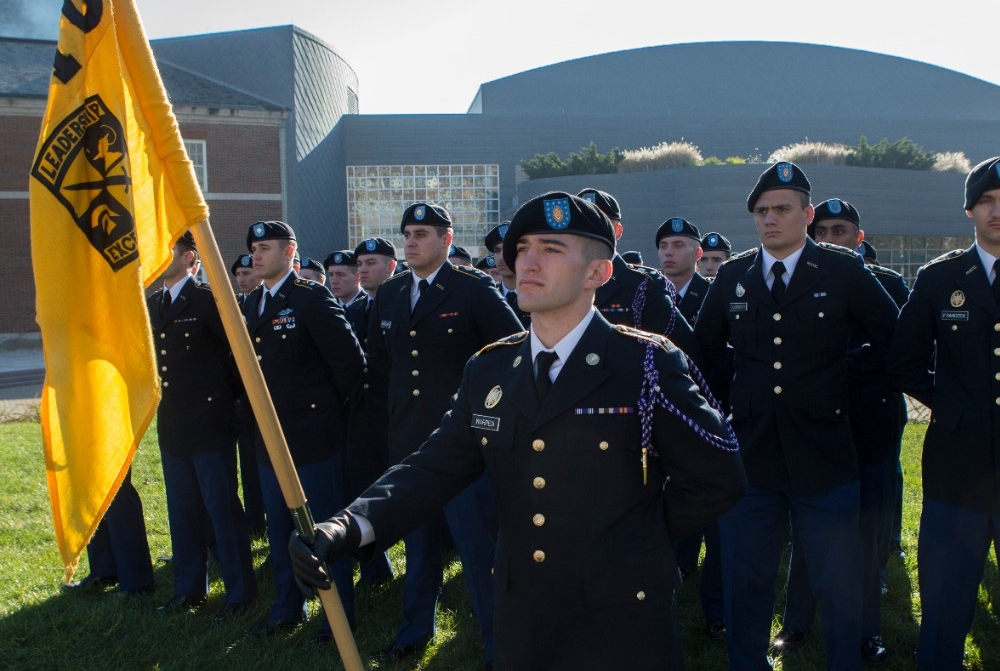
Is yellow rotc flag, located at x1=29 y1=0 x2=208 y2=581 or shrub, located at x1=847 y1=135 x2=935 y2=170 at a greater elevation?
shrub, located at x1=847 y1=135 x2=935 y2=170

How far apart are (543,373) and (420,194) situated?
38417mm

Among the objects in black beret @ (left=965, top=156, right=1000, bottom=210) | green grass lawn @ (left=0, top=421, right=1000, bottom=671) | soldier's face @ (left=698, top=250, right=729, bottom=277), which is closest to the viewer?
black beret @ (left=965, top=156, right=1000, bottom=210)

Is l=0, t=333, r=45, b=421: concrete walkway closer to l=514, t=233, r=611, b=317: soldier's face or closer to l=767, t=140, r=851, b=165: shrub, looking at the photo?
l=514, t=233, r=611, b=317: soldier's face

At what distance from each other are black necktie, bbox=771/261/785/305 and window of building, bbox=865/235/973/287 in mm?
30425

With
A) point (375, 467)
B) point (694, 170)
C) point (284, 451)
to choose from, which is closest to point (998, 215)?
point (284, 451)

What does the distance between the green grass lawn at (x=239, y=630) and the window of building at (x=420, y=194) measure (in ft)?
110

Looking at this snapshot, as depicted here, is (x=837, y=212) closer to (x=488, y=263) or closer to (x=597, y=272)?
(x=597, y=272)

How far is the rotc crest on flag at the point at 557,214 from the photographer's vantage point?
2590 millimetres

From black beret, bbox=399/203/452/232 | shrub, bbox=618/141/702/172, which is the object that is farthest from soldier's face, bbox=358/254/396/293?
shrub, bbox=618/141/702/172

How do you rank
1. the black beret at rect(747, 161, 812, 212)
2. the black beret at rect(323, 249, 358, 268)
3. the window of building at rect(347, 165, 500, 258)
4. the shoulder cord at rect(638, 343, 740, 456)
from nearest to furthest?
the shoulder cord at rect(638, 343, 740, 456), the black beret at rect(747, 161, 812, 212), the black beret at rect(323, 249, 358, 268), the window of building at rect(347, 165, 500, 258)

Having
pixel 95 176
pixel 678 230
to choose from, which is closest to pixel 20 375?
pixel 678 230

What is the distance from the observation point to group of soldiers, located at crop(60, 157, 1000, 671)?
2.51 metres

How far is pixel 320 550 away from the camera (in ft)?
7.48

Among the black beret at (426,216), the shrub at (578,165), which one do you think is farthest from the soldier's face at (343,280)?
the shrub at (578,165)
